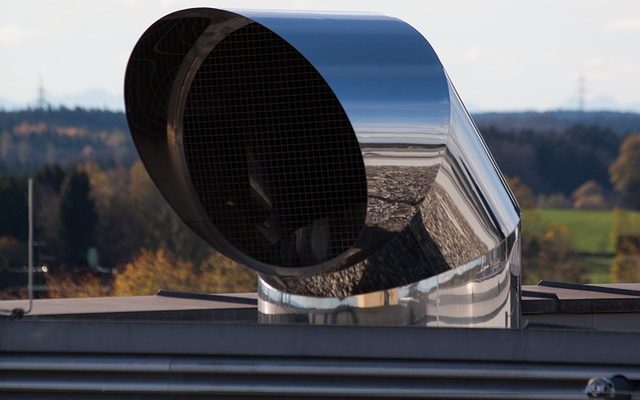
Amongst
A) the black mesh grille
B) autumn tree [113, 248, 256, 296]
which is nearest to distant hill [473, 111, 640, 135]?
autumn tree [113, 248, 256, 296]

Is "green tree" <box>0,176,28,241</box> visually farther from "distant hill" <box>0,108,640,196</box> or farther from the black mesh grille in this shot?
the black mesh grille

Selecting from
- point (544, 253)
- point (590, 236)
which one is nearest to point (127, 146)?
point (590, 236)

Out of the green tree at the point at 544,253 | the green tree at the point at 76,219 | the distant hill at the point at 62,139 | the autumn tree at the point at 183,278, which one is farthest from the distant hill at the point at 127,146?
the autumn tree at the point at 183,278

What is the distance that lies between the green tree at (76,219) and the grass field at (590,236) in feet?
94.0

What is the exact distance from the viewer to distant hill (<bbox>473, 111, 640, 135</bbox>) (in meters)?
138

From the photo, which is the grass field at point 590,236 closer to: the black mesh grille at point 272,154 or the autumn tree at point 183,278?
the autumn tree at point 183,278

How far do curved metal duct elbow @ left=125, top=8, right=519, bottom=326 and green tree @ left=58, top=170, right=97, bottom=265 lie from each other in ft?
269

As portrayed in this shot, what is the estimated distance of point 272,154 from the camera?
14.9m

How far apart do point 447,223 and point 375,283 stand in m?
0.83

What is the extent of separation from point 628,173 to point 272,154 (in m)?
110

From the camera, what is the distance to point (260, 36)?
1460cm

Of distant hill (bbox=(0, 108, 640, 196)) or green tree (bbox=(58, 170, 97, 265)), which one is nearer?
green tree (bbox=(58, 170, 97, 265))

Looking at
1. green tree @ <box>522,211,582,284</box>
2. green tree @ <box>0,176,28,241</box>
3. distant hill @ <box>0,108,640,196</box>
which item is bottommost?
green tree @ <box>522,211,582,284</box>

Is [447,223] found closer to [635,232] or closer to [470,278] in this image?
[470,278]
